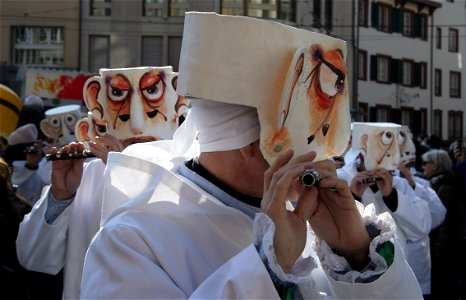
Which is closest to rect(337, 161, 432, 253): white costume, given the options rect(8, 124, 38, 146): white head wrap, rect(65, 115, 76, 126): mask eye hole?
rect(65, 115, 76, 126): mask eye hole

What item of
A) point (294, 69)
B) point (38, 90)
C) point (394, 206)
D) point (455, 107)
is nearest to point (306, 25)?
point (38, 90)

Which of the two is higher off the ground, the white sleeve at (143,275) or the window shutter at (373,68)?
the window shutter at (373,68)

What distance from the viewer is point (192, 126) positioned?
2.42 meters

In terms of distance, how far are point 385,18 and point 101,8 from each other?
16.1 meters

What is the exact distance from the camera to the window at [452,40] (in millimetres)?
41494

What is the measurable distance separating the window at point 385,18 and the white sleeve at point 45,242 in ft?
110

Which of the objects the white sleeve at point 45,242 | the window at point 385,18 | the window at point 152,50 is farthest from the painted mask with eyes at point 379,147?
the window at point 385,18

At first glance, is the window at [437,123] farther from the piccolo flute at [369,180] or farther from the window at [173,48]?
the piccolo flute at [369,180]

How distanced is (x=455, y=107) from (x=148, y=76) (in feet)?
131

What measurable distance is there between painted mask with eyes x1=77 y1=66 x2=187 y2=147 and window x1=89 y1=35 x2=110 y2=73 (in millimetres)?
22282

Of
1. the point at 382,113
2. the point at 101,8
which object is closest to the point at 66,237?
the point at 101,8

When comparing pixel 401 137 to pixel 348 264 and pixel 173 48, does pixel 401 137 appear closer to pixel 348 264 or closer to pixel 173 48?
pixel 348 264

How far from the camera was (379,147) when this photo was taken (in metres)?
6.02

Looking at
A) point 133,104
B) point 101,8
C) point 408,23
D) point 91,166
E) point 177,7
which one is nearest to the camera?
point 91,166
